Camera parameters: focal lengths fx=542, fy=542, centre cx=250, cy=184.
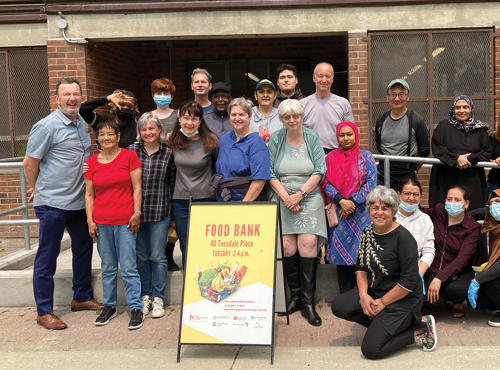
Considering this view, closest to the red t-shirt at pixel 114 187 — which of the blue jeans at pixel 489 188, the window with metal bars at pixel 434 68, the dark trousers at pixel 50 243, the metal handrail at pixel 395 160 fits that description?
the dark trousers at pixel 50 243

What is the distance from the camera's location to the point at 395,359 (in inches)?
154

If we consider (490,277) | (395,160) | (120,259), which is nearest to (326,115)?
(395,160)

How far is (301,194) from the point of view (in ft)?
14.9

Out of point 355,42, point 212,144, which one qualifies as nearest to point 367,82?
point 355,42

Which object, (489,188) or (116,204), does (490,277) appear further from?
(116,204)

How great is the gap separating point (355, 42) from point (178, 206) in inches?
154

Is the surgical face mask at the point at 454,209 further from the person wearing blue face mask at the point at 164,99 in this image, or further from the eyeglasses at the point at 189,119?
the person wearing blue face mask at the point at 164,99

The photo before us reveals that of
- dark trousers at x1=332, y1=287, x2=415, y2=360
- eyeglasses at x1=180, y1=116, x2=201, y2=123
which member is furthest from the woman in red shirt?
dark trousers at x1=332, y1=287, x2=415, y2=360

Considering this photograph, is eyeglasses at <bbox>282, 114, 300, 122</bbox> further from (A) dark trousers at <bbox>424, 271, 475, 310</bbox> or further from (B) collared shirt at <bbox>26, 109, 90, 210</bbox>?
(B) collared shirt at <bbox>26, 109, 90, 210</bbox>

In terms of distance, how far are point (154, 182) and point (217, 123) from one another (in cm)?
87

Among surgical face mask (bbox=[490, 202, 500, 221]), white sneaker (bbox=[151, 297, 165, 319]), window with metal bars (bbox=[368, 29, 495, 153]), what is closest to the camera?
surgical face mask (bbox=[490, 202, 500, 221])

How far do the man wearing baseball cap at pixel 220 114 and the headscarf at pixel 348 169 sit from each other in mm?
1090

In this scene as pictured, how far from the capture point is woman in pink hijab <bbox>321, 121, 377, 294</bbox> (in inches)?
184

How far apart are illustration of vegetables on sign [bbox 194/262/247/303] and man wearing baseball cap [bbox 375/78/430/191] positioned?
2.12 metres
